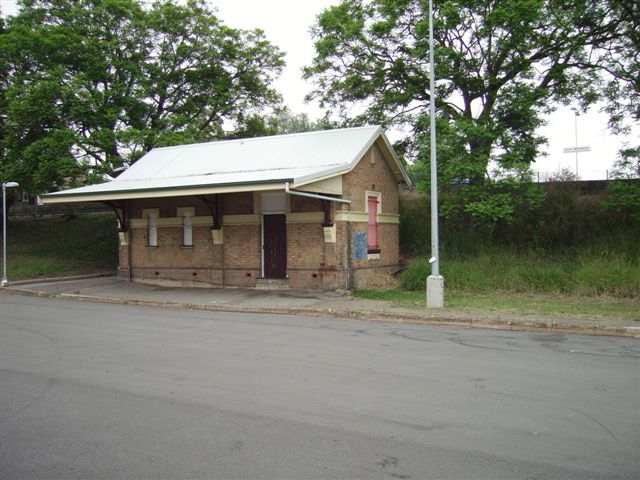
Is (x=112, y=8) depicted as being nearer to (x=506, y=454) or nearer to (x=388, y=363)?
(x=388, y=363)

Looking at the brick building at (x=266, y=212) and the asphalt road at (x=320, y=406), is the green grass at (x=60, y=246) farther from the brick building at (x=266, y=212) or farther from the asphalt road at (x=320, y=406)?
the asphalt road at (x=320, y=406)

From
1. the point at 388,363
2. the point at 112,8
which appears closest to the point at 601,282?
the point at 388,363

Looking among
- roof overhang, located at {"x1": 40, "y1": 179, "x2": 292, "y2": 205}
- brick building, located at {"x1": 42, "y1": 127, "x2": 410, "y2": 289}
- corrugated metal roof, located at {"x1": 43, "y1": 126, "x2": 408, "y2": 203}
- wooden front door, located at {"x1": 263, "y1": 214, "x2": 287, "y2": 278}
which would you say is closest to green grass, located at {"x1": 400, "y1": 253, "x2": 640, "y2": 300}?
brick building, located at {"x1": 42, "y1": 127, "x2": 410, "y2": 289}

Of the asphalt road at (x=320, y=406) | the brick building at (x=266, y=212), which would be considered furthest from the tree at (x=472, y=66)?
the asphalt road at (x=320, y=406)

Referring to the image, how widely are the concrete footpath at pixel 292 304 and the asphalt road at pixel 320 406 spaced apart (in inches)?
39.9

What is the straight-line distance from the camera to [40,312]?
49.1 ft

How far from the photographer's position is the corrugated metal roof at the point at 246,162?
18547 millimetres

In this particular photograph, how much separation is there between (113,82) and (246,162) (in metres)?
12.4

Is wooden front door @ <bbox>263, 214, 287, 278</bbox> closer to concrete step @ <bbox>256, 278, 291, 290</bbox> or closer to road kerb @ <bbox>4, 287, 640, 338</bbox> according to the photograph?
concrete step @ <bbox>256, 278, 291, 290</bbox>

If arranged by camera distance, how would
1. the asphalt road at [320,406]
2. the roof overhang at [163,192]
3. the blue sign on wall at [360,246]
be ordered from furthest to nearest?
the blue sign on wall at [360,246] → the roof overhang at [163,192] → the asphalt road at [320,406]

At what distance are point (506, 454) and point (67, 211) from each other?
4327 centimetres

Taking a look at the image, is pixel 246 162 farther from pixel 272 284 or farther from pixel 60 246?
pixel 60 246

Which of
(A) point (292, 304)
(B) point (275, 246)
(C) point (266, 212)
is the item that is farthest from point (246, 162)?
(A) point (292, 304)

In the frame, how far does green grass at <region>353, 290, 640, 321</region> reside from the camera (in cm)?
1306
